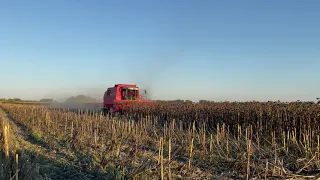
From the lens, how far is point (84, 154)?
301 inches

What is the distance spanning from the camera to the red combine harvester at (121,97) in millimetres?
20094

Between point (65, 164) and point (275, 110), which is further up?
point (275, 110)

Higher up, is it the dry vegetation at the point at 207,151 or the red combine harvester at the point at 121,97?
the red combine harvester at the point at 121,97

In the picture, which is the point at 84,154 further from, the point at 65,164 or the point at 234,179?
the point at 234,179

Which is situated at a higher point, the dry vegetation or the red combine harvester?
the red combine harvester

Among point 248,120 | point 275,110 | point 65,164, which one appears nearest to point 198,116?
point 248,120

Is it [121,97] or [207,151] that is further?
[121,97]

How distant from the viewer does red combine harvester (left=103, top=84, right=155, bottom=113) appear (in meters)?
20.1

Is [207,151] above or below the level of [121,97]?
below

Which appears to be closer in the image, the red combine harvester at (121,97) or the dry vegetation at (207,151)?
the dry vegetation at (207,151)

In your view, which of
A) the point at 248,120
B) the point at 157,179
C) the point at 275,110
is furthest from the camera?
the point at 248,120

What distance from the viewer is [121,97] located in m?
21.1

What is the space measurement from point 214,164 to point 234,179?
0.90 meters

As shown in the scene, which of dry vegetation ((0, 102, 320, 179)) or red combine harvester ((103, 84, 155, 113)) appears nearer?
dry vegetation ((0, 102, 320, 179))
